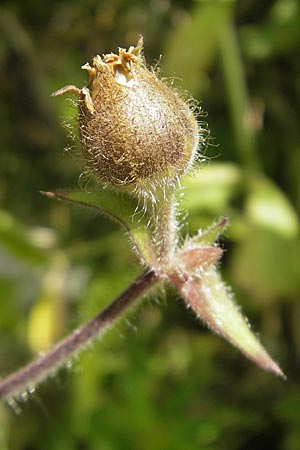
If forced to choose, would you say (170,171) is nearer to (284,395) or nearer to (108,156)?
(108,156)

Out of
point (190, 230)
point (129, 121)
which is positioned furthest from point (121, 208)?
point (190, 230)

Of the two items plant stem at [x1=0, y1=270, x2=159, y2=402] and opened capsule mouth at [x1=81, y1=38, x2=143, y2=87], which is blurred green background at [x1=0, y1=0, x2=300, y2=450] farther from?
opened capsule mouth at [x1=81, y1=38, x2=143, y2=87]

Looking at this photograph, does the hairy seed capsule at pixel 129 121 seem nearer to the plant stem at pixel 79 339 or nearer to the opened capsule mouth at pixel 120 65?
the opened capsule mouth at pixel 120 65

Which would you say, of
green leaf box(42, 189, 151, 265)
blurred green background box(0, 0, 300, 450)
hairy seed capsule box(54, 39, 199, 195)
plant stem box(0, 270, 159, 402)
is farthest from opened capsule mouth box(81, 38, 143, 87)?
blurred green background box(0, 0, 300, 450)

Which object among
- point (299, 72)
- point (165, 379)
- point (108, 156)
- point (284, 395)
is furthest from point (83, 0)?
point (108, 156)

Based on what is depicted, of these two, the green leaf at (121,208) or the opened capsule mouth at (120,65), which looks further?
the green leaf at (121,208)

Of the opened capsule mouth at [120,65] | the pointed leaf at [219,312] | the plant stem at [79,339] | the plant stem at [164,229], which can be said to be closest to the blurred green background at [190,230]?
the plant stem at [79,339]
